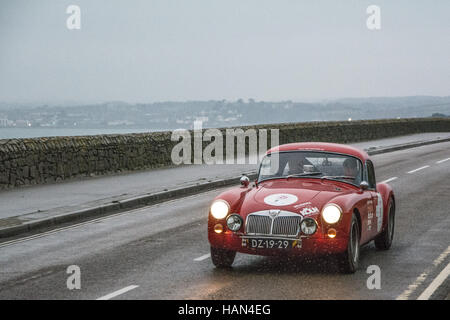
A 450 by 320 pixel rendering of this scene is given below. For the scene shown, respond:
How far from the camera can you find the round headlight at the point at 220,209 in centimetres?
1005

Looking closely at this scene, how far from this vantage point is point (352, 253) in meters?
9.93

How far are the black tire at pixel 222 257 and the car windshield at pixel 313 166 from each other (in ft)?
4.80

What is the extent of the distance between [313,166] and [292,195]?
50.0 inches

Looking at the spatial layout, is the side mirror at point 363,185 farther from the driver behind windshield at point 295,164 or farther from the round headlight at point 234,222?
the round headlight at point 234,222

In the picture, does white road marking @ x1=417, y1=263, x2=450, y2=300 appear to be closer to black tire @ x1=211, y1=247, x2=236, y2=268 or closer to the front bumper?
the front bumper

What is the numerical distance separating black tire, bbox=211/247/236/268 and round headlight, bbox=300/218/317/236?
1150 millimetres

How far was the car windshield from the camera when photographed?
11219 millimetres

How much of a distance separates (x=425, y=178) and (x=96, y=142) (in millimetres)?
9943

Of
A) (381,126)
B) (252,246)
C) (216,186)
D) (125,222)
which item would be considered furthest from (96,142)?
(381,126)

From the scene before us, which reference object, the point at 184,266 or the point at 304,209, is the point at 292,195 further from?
the point at 184,266

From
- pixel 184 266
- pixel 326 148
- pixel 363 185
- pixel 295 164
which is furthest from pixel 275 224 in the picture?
pixel 326 148

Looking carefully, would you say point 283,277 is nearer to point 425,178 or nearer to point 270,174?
point 270,174

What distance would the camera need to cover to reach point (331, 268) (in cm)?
1024

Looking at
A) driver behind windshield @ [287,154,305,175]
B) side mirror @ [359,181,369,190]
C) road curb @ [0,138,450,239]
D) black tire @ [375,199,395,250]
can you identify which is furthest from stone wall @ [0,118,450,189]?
side mirror @ [359,181,369,190]
